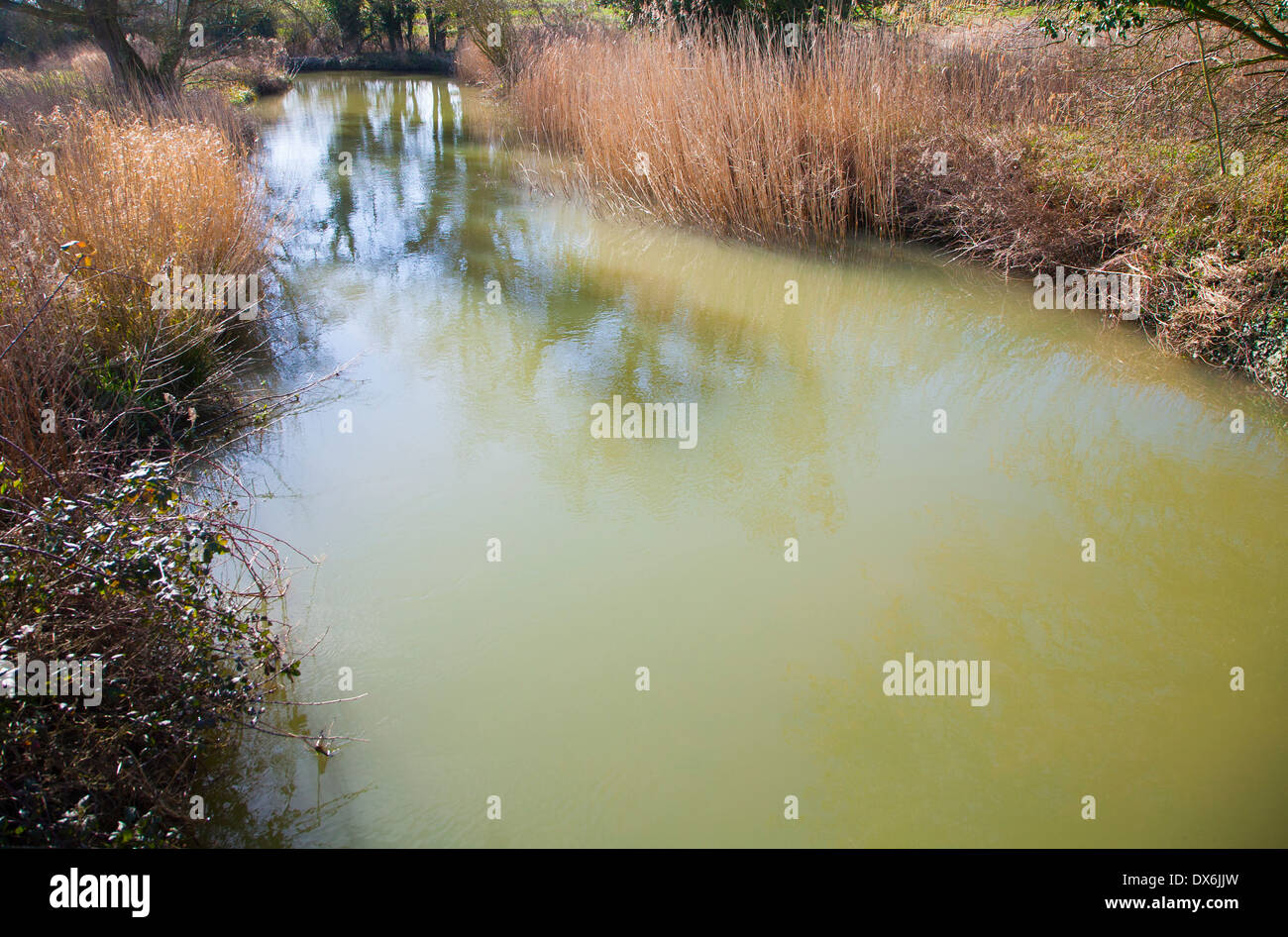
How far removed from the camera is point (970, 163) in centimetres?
628

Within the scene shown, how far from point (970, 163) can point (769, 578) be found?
4670 millimetres

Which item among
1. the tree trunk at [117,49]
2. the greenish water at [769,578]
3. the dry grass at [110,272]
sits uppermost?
the tree trunk at [117,49]

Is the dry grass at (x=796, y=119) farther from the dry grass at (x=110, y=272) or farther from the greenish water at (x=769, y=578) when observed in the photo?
the dry grass at (x=110, y=272)

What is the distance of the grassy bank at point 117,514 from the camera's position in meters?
1.92

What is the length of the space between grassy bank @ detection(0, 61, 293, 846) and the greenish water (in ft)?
1.03

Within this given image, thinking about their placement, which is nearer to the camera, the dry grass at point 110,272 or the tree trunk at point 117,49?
the dry grass at point 110,272

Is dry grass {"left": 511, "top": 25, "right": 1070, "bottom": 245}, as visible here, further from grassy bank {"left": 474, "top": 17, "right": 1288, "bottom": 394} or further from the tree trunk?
the tree trunk

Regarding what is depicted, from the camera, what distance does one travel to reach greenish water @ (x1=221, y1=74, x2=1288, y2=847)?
7.85ft

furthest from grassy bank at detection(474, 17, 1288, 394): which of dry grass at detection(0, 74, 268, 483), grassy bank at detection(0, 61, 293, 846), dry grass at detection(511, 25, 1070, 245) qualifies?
grassy bank at detection(0, 61, 293, 846)

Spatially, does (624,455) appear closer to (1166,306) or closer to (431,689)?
(431,689)

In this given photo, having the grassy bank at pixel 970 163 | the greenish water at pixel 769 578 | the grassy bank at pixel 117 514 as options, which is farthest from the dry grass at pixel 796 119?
the grassy bank at pixel 117 514

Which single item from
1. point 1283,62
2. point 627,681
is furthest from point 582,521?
point 1283,62

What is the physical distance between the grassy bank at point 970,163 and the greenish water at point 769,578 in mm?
511

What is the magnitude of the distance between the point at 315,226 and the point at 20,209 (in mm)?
4078
